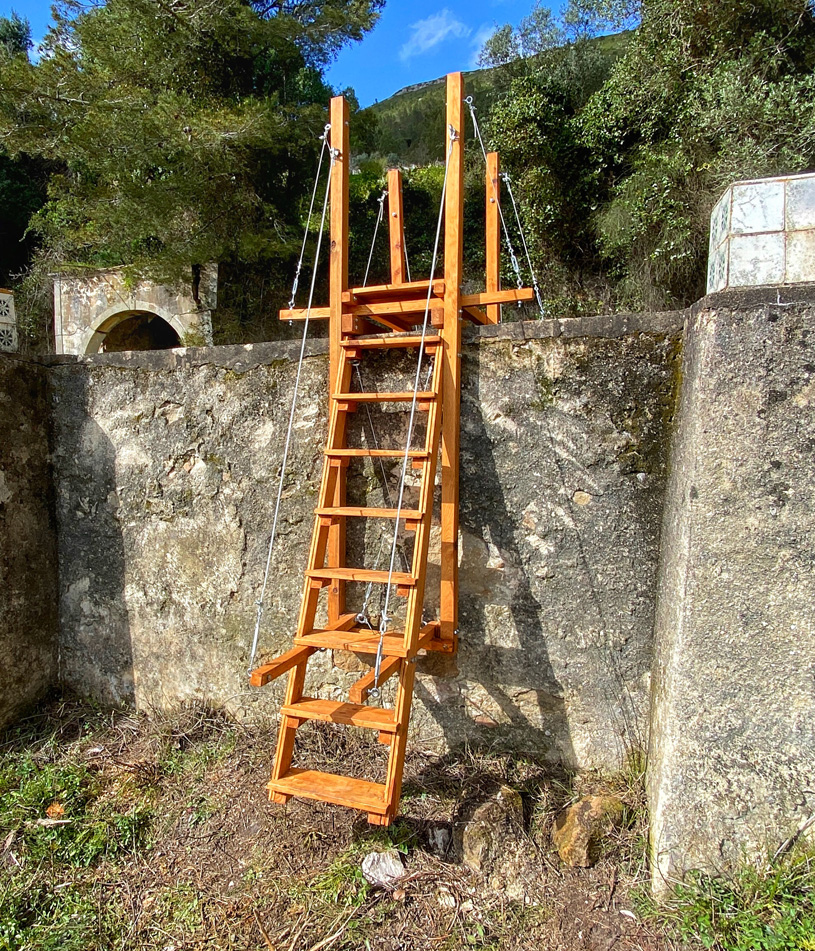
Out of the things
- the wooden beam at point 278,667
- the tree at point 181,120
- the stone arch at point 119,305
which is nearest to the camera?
the wooden beam at point 278,667

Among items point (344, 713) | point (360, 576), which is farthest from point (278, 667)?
point (360, 576)

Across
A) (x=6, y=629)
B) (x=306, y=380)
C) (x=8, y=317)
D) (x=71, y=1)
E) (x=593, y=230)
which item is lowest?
(x=6, y=629)

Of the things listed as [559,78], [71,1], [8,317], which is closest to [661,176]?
[559,78]

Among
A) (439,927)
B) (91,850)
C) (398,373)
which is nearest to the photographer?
(439,927)

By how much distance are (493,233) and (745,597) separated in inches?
72.0

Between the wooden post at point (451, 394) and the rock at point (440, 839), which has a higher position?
the wooden post at point (451, 394)

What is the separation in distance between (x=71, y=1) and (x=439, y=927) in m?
11.4

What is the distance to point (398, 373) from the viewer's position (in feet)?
8.70

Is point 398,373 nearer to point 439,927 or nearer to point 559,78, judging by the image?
point 439,927

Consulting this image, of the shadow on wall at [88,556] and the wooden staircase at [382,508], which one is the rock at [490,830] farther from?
the shadow on wall at [88,556]

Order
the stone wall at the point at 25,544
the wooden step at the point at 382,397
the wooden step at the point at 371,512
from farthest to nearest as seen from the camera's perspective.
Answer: the stone wall at the point at 25,544
the wooden step at the point at 382,397
the wooden step at the point at 371,512

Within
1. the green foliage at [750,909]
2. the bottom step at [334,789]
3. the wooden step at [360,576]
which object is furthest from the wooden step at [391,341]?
the green foliage at [750,909]

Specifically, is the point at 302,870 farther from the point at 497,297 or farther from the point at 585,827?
the point at 497,297

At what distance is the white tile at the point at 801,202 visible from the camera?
1699 millimetres
